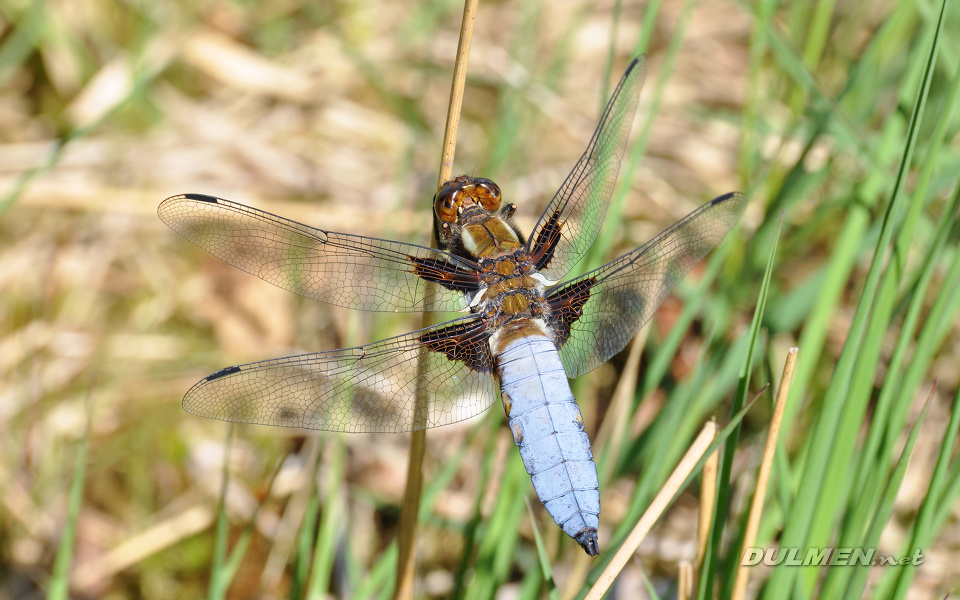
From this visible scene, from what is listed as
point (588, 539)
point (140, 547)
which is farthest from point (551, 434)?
point (140, 547)

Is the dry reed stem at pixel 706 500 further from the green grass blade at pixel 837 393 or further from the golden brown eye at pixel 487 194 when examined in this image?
the golden brown eye at pixel 487 194

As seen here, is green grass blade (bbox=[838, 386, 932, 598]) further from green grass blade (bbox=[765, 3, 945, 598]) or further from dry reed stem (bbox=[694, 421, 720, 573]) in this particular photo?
dry reed stem (bbox=[694, 421, 720, 573])

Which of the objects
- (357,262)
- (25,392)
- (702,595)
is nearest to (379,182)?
(25,392)

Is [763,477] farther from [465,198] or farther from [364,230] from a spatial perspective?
[364,230]

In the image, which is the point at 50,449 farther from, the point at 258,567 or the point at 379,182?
the point at 379,182

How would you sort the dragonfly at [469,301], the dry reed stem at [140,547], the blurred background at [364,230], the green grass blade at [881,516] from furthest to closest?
the dry reed stem at [140,547] < the blurred background at [364,230] < the dragonfly at [469,301] < the green grass blade at [881,516]

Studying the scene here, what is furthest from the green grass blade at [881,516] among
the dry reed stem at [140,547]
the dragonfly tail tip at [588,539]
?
the dry reed stem at [140,547]
